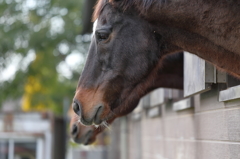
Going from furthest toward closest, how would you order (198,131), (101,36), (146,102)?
(146,102)
(198,131)
(101,36)

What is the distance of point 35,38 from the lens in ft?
37.3

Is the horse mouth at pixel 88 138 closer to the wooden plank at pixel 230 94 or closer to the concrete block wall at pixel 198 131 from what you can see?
the concrete block wall at pixel 198 131

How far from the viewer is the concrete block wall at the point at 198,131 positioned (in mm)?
2703

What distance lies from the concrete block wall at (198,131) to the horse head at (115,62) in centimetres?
58

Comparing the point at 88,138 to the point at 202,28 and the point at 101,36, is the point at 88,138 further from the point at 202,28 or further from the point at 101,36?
the point at 202,28

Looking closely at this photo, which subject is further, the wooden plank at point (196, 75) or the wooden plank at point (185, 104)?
the wooden plank at point (185, 104)

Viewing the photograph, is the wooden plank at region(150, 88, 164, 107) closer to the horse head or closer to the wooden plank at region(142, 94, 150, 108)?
the wooden plank at region(142, 94, 150, 108)

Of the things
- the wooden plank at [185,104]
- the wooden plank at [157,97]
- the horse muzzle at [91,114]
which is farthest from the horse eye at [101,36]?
the wooden plank at [157,97]

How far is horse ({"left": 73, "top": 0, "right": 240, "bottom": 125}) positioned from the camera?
2326 millimetres

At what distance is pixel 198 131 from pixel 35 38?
333 inches

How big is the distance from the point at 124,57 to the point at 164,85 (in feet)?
5.20

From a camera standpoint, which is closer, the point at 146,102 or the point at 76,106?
the point at 76,106

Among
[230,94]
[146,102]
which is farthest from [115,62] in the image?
[146,102]

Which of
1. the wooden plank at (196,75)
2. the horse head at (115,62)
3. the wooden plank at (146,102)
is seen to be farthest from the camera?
the wooden plank at (146,102)
